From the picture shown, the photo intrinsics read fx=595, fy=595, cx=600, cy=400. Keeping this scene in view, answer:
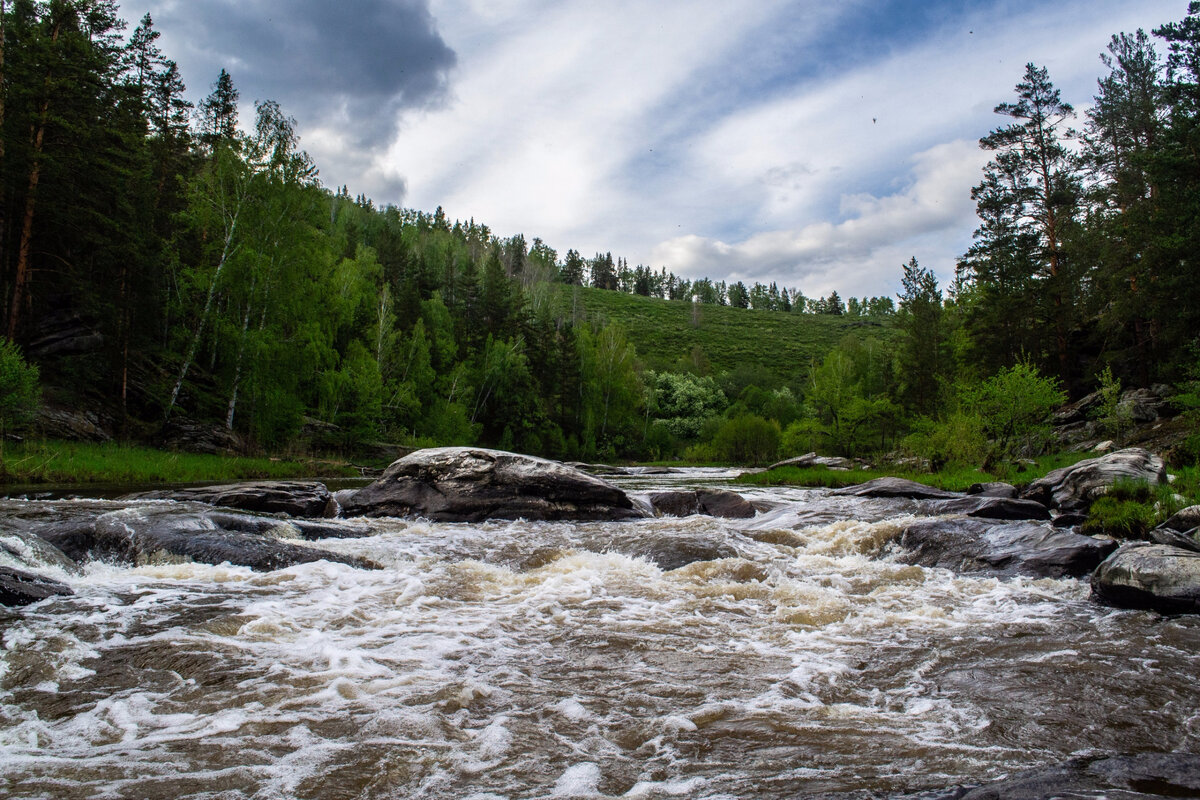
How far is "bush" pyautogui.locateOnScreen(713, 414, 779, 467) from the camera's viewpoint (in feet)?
163

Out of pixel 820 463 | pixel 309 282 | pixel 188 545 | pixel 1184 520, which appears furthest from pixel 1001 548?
pixel 309 282

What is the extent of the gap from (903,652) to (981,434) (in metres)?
21.8

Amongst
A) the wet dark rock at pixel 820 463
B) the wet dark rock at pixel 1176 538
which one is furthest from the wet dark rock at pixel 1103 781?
the wet dark rock at pixel 820 463

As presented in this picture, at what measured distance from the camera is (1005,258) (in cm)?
3319

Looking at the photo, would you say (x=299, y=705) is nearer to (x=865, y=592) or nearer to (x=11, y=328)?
(x=865, y=592)

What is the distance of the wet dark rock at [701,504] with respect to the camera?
1595 centimetres

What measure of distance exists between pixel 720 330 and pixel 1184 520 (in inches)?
4673

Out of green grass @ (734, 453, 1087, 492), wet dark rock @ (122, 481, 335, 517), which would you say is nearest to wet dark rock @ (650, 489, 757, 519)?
green grass @ (734, 453, 1087, 492)

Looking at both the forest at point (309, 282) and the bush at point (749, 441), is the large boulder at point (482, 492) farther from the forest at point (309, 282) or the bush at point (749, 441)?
the bush at point (749, 441)

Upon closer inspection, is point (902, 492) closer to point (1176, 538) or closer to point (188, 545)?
point (1176, 538)

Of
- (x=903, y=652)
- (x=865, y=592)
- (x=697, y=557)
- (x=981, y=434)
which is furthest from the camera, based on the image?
(x=981, y=434)

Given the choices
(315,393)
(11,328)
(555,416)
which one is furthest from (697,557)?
(555,416)

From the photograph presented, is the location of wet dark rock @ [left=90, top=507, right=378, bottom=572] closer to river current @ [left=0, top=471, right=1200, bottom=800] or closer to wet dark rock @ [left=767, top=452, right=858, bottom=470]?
river current @ [left=0, top=471, right=1200, bottom=800]

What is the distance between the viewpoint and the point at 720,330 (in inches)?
4931
